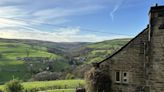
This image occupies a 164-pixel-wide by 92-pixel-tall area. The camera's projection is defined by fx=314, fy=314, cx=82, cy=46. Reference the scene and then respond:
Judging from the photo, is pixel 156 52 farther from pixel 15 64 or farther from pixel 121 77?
pixel 15 64

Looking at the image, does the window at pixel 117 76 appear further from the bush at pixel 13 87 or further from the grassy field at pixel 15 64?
the grassy field at pixel 15 64

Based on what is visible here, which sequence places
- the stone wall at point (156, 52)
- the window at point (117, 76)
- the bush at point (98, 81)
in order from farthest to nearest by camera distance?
1. the bush at point (98, 81)
2. the window at point (117, 76)
3. the stone wall at point (156, 52)

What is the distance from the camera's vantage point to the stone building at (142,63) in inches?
955

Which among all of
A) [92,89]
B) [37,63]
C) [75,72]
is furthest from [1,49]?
[92,89]

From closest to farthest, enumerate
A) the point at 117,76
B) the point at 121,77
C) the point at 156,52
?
1. the point at 156,52
2. the point at 121,77
3. the point at 117,76

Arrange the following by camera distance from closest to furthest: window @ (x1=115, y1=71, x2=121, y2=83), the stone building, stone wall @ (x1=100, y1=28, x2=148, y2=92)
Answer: the stone building, stone wall @ (x1=100, y1=28, x2=148, y2=92), window @ (x1=115, y1=71, x2=121, y2=83)

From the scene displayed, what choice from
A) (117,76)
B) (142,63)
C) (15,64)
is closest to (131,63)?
(142,63)

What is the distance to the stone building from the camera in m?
24.3

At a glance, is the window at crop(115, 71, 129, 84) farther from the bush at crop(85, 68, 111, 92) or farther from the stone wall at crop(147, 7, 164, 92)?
the stone wall at crop(147, 7, 164, 92)

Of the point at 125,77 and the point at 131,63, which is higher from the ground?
the point at 131,63

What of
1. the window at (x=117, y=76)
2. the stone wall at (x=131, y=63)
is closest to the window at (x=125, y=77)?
the stone wall at (x=131, y=63)

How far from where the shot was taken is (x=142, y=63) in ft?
83.5

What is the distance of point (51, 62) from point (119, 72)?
12936 cm

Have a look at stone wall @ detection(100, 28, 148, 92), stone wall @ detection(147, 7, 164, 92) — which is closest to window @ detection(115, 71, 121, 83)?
stone wall @ detection(100, 28, 148, 92)
